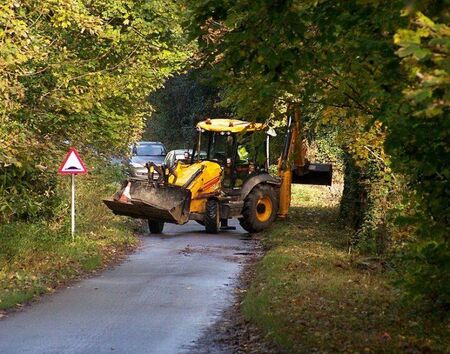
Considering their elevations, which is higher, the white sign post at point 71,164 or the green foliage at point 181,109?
the green foliage at point 181,109

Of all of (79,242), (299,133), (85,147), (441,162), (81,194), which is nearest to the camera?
(441,162)

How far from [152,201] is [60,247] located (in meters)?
3.25

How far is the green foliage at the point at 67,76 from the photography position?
46.2ft

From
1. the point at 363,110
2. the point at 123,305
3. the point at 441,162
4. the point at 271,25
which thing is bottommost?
the point at 123,305

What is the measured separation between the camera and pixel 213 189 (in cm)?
2209

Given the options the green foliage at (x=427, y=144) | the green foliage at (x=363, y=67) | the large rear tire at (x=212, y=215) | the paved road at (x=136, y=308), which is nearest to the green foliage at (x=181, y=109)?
the large rear tire at (x=212, y=215)

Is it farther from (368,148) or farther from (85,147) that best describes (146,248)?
(368,148)

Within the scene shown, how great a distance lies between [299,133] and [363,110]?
2.03 metres

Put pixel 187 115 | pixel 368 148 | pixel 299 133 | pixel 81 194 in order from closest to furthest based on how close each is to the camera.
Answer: pixel 299 133 → pixel 368 148 → pixel 81 194 → pixel 187 115

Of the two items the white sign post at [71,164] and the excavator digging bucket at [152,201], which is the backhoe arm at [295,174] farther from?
the white sign post at [71,164]

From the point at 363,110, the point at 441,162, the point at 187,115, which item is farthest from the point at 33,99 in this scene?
the point at 187,115

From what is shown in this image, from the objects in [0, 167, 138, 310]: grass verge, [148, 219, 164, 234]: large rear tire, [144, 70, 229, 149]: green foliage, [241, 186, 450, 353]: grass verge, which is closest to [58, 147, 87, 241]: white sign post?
[0, 167, 138, 310]: grass verge

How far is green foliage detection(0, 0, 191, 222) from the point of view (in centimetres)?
1407

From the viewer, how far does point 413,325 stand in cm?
986
